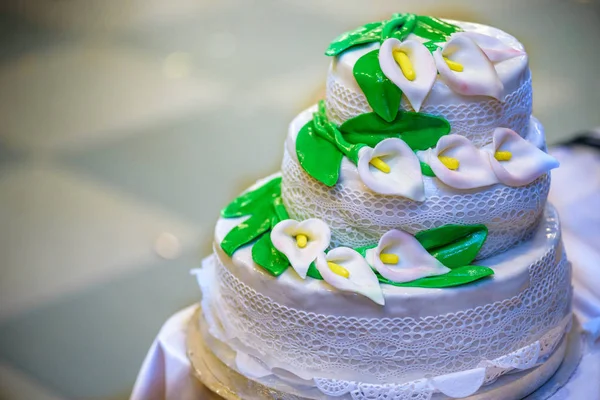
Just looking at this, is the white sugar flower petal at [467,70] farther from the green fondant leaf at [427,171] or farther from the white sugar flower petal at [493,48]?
the green fondant leaf at [427,171]

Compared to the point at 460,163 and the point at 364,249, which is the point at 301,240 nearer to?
the point at 364,249

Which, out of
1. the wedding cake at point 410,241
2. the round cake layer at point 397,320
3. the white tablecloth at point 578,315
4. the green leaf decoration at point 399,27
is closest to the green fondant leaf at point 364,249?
the wedding cake at point 410,241

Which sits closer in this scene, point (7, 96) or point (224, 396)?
point (224, 396)

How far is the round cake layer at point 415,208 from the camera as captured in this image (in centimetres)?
167

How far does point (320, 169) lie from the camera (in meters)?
1.72

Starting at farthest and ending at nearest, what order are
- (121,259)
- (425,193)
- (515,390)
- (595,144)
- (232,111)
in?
1. (232,111)
2. (121,259)
3. (595,144)
4. (515,390)
5. (425,193)

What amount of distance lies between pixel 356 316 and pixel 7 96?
156 inches

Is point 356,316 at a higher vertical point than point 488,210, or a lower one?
lower

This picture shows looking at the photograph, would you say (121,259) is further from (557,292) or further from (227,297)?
(557,292)

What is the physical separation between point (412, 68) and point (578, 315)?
924mm

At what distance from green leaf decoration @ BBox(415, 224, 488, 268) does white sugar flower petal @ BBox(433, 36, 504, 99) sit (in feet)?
0.92

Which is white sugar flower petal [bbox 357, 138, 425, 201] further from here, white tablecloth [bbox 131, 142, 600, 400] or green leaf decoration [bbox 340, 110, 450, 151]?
white tablecloth [bbox 131, 142, 600, 400]

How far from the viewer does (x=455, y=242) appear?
172 cm

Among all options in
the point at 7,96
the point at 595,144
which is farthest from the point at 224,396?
the point at 7,96
